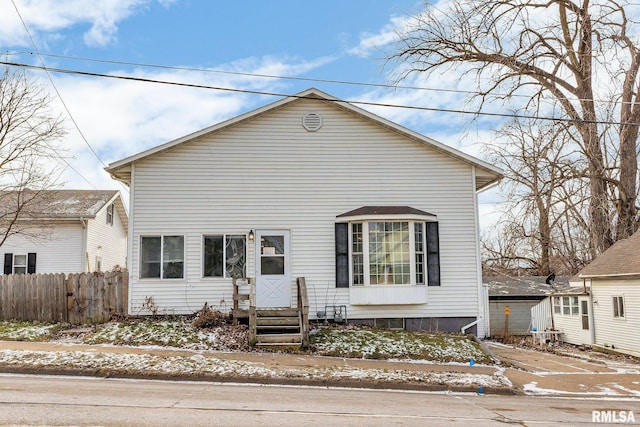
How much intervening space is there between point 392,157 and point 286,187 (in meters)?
3.21

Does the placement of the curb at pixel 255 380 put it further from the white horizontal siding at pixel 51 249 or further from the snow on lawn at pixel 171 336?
the white horizontal siding at pixel 51 249

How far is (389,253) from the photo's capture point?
16078 mm

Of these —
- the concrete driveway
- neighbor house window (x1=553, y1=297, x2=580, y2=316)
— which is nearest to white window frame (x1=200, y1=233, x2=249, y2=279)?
the concrete driveway

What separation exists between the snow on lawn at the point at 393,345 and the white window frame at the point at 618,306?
6592 mm

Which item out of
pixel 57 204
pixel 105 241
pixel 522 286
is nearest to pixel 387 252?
pixel 522 286

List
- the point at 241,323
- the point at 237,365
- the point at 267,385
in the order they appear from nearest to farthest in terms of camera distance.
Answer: the point at 267,385 → the point at 237,365 → the point at 241,323

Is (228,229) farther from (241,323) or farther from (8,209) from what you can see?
(8,209)

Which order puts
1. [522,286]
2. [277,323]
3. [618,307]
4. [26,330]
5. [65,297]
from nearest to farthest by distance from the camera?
[277,323], [26,330], [65,297], [618,307], [522,286]

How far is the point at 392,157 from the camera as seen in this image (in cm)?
1683

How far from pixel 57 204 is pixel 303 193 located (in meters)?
14.1

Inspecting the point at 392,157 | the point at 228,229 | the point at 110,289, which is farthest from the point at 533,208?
the point at 110,289

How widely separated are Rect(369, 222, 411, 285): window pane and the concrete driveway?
3.57 metres

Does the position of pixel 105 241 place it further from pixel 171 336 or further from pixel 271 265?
pixel 171 336

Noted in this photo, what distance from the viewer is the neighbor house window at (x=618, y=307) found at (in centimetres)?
1858
